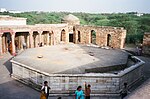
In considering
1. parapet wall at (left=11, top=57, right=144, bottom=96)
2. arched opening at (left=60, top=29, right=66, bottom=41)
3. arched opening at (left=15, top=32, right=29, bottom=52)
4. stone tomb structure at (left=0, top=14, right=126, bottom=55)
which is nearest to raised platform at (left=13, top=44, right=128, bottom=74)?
parapet wall at (left=11, top=57, right=144, bottom=96)

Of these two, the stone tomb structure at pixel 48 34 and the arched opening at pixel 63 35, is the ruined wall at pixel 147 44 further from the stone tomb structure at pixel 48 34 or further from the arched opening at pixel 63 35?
the arched opening at pixel 63 35

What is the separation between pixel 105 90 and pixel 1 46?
41.2 feet

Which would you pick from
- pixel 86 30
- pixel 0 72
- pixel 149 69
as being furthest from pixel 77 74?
pixel 86 30

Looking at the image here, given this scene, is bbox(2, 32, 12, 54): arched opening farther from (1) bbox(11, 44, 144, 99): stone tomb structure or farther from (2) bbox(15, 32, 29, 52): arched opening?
(1) bbox(11, 44, 144, 99): stone tomb structure

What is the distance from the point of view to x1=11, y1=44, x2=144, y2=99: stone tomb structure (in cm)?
973

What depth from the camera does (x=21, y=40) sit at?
21.9 metres

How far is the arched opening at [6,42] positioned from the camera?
1984 cm

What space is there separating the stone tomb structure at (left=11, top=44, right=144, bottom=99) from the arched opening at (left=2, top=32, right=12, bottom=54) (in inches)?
325

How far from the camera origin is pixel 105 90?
32.6ft

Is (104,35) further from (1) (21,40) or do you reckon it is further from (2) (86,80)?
(2) (86,80)

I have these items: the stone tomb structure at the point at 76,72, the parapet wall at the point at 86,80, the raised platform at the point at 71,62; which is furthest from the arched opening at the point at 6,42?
the parapet wall at the point at 86,80

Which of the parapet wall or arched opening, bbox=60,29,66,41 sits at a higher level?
arched opening, bbox=60,29,66,41

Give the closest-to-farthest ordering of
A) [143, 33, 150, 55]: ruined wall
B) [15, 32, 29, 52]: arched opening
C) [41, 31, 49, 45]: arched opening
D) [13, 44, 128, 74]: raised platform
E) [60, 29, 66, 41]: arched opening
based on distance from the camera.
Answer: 1. [13, 44, 128, 74]: raised platform
2. [143, 33, 150, 55]: ruined wall
3. [15, 32, 29, 52]: arched opening
4. [41, 31, 49, 45]: arched opening
5. [60, 29, 66, 41]: arched opening

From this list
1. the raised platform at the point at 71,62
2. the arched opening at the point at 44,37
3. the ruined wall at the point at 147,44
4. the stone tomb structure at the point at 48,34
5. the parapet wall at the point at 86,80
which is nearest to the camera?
the parapet wall at the point at 86,80
